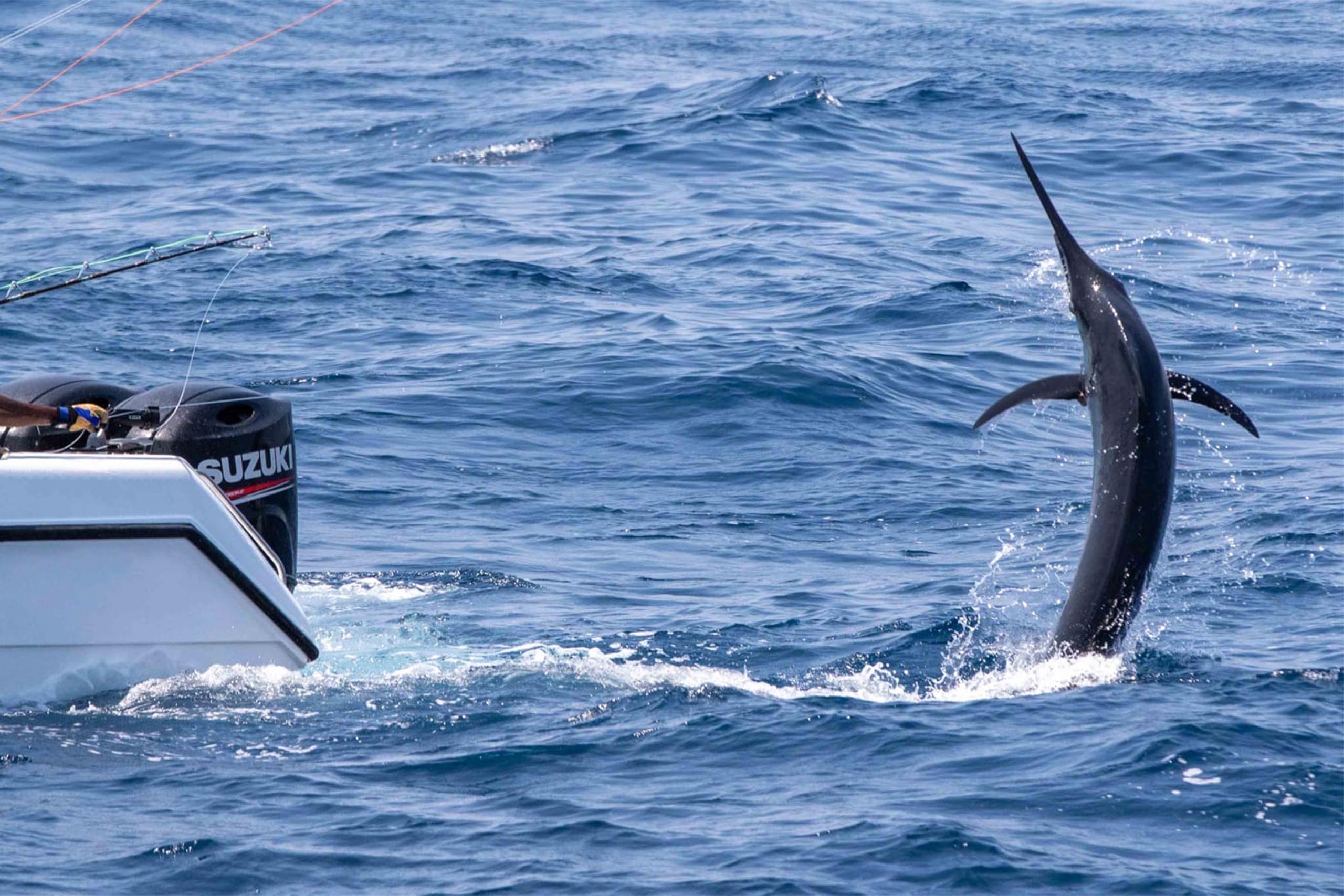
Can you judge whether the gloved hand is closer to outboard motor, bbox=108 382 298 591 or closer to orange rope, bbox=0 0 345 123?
outboard motor, bbox=108 382 298 591

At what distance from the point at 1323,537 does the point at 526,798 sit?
467 cm

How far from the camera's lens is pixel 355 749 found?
5.87 m

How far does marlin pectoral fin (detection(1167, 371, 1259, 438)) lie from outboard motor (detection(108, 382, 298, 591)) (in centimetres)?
341

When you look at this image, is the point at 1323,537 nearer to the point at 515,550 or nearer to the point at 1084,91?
the point at 515,550

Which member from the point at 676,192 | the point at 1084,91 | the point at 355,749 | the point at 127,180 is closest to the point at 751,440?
the point at 355,749

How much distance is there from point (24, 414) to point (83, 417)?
50cm

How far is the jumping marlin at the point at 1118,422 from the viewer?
19.1 ft

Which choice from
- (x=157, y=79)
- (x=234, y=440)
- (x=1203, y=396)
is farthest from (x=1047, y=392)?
(x=157, y=79)

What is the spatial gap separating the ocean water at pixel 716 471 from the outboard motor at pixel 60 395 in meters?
1.17

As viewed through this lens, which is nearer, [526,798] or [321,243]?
[526,798]

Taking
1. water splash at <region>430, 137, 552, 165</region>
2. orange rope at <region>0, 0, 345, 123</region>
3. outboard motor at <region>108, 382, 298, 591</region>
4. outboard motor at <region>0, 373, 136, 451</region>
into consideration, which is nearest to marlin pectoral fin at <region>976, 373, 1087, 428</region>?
outboard motor at <region>108, 382, 298, 591</region>

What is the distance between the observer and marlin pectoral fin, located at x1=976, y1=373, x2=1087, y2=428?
19.1 ft

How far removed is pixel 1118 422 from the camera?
586 centimetres

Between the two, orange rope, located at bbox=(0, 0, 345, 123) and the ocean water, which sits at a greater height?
orange rope, located at bbox=(0, 0, 345, 123)
